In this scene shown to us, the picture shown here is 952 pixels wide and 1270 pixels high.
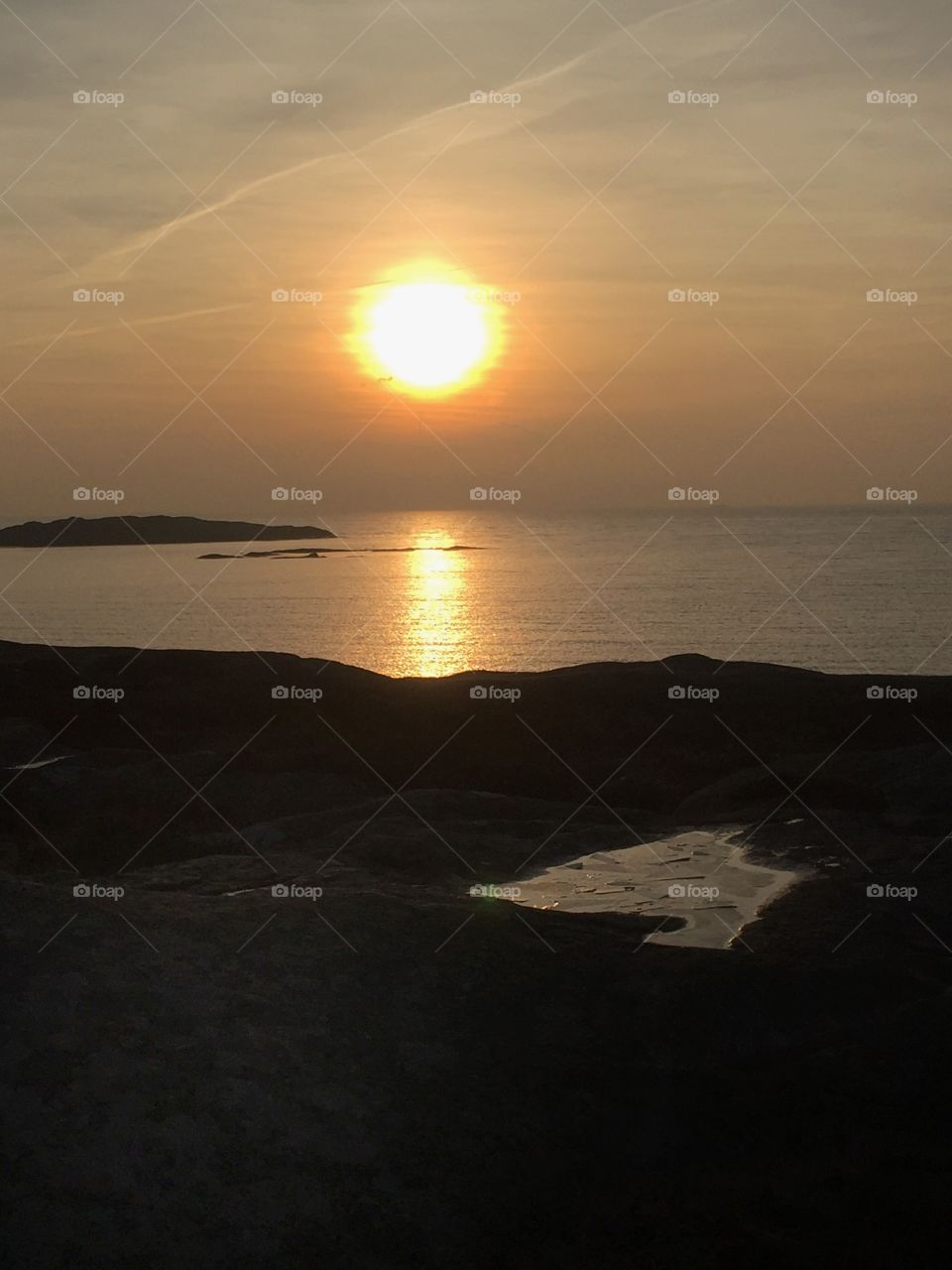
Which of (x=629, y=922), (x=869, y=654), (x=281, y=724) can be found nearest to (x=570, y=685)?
(x=281, y=724)

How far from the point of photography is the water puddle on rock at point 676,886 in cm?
2286

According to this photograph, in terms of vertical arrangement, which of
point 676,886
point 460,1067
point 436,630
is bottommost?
point 460,1067

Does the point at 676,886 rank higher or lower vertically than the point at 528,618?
lower

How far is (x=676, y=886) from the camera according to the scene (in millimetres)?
25672

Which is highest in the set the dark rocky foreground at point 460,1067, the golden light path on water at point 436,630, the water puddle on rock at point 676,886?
the golden light path on water at point 436,630

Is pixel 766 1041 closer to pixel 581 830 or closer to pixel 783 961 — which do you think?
pixel 783 961

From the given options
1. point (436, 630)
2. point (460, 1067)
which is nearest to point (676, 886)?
point (460, 1067)

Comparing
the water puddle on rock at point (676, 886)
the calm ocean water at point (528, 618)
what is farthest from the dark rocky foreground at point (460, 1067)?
the calm ocean water at point (528, 618)

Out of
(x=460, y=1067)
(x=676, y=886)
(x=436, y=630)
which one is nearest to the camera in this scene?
(x=460, y=1067)

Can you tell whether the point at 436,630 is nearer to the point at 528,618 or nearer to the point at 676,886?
the point at 528,618

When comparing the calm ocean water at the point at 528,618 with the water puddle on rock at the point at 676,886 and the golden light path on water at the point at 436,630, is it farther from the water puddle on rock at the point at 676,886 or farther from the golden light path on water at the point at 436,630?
the water puddle on rock at the point at 676,886

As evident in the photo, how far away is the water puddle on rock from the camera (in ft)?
75.0

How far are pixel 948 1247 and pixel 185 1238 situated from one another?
823 centimetres

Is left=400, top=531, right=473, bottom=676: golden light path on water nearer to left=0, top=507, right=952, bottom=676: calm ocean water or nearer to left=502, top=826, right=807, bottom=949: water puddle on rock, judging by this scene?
left=0, top=507, right=952, bottom=676: calm ocean water
